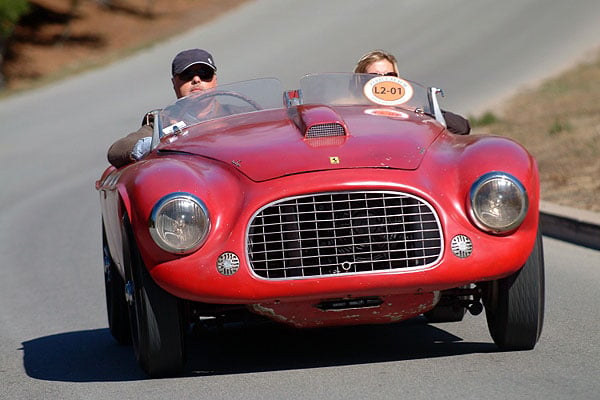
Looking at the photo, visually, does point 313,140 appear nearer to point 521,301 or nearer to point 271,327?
point 521,301

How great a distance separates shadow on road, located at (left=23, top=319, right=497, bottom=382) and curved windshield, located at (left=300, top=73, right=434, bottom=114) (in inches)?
49.8

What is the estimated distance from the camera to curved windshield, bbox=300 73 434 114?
6852mm

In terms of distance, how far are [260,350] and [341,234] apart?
1359 mm

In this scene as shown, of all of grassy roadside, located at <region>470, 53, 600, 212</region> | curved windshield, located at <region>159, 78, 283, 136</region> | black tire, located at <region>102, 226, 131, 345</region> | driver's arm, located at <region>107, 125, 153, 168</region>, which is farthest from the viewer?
grassy roadside, located at <region>470, 53, 600, 212</region>

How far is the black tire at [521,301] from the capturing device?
5.57m

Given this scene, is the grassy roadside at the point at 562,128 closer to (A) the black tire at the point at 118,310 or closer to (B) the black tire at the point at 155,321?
(A) the black tire at the point at 118,310

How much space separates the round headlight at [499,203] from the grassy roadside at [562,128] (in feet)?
17.6

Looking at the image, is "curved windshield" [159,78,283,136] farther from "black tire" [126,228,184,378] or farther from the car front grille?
the car front grille

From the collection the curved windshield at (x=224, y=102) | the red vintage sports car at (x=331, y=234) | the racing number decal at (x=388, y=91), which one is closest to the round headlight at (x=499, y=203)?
the red vintage sports car at (x=331, y=234)

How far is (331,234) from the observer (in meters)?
5.32

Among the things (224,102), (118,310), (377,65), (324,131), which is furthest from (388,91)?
(118,310)

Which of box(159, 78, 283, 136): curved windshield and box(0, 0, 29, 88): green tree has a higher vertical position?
box(0, 0, 29, 88): green tree

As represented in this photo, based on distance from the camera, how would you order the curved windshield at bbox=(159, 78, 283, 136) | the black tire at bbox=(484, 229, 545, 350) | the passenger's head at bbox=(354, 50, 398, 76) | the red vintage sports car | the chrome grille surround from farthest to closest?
the passenger's head at bbox=(354, 50, 398, 76), the curved windshield at bbox=(159, 78, 283, 136), the chrome grille surround, the black tire at bbox=(484, 229, 545, 350), the red vintage sports car

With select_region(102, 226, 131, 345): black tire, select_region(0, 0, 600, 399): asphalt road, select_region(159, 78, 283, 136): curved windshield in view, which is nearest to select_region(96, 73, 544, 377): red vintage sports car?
select_region(0, 0, 600, 399): asphalt road
